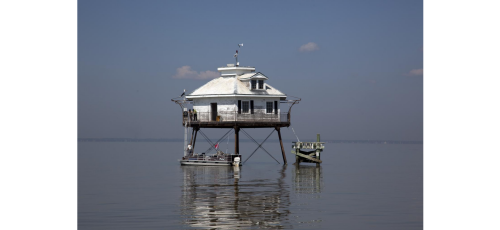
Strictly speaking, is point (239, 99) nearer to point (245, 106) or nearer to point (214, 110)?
point (245, 106)

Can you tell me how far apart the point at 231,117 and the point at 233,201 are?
76.5 ft

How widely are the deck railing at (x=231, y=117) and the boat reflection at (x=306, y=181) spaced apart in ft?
18.3

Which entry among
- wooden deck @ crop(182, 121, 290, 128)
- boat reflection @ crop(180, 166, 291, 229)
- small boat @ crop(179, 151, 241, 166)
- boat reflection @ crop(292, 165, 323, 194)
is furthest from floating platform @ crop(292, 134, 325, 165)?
boat reflection @ crop(180, 166, 291, 229)

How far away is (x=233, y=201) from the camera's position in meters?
29.3

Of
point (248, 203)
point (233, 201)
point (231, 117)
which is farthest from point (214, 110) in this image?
point (248, 203)

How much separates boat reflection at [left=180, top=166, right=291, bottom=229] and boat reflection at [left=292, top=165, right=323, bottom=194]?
1.01m

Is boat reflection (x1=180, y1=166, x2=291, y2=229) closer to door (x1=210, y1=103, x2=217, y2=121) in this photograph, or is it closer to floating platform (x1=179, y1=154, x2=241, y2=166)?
floating platform (x1=179, y1=154, x2=241, y2=166)

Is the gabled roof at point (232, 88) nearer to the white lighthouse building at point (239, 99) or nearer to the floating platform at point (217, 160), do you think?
the white lighthouse building at point (239, 99)

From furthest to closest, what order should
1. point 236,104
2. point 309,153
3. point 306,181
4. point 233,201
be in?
point 309,153
point 236,104
point 306,181
point 233,201
